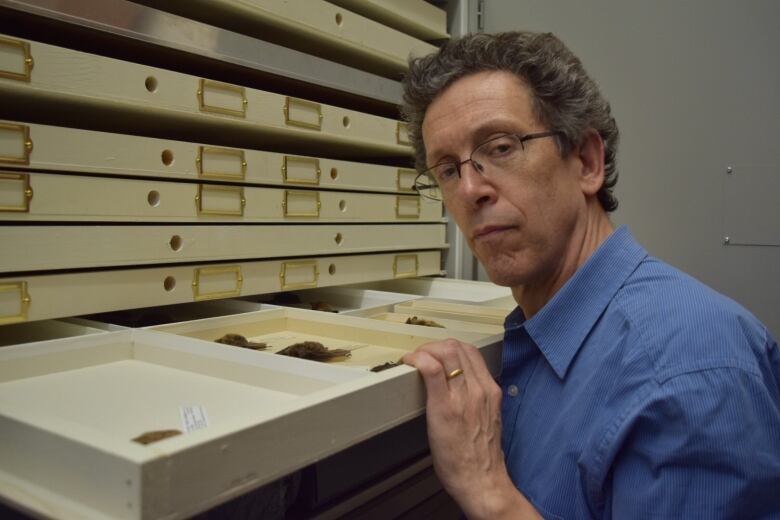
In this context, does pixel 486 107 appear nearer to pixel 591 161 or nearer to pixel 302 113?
pixel 591 161

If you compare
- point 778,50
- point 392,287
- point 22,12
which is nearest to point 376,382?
point 22,12

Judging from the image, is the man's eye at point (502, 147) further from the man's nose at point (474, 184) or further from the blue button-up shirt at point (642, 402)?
the blue button-up shirt at point (642, 402)

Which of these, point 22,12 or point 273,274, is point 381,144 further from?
point 22,12

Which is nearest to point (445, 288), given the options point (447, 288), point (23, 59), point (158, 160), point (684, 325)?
point (447, 288)

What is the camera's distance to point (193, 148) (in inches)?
40.9

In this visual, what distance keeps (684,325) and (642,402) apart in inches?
4.0

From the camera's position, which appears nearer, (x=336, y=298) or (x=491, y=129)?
(x=491, y=129)

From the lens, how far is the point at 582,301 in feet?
2.73

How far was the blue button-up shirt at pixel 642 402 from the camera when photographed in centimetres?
62

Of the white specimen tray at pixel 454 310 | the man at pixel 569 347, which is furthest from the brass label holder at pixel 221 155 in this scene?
the white specimen tray at pixel 454 310

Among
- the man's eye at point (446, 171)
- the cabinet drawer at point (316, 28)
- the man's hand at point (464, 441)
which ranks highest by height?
the cabinet drawer at point (316, 28)

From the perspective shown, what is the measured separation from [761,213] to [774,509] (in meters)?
0.87

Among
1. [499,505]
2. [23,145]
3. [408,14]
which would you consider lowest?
[499,505]

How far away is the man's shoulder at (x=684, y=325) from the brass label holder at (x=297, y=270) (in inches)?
26.7
